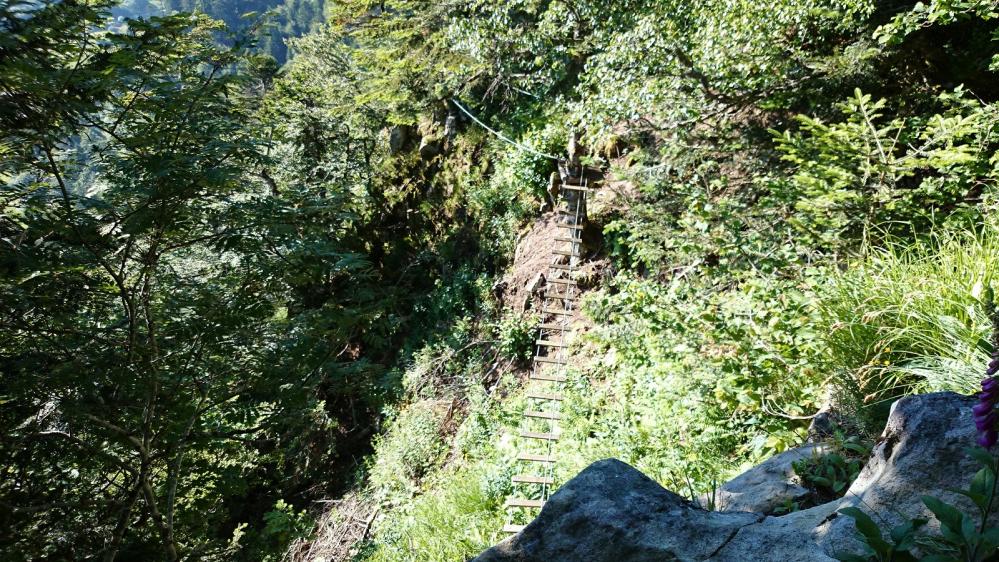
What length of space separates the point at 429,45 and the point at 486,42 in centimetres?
207

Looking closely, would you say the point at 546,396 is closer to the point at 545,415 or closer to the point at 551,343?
→ the point at 545,415

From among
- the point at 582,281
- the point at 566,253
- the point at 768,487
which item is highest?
the point at 768,487

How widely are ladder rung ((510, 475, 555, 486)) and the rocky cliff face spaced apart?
306cm

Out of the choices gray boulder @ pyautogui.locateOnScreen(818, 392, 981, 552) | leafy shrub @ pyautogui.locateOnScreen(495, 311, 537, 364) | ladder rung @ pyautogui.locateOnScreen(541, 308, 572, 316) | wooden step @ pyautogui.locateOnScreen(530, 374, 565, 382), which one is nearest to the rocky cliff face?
gray boulder @ pyautogui.locateOnScreen(818, 392, 981, 552)

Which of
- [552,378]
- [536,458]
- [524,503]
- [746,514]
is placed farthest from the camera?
[552,378]

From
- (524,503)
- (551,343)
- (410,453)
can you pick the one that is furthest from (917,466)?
(410,453)

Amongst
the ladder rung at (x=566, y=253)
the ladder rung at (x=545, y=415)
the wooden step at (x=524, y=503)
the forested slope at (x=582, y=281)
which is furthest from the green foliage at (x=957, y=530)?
the ladder rung at (x=566, y=253)

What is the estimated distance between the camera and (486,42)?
820 centimetres

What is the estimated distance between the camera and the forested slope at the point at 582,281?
293cm

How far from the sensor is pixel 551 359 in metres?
6.89

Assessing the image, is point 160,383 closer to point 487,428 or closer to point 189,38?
point 189,38

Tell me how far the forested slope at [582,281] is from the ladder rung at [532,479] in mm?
93

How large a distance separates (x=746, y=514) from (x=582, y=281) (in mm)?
5426

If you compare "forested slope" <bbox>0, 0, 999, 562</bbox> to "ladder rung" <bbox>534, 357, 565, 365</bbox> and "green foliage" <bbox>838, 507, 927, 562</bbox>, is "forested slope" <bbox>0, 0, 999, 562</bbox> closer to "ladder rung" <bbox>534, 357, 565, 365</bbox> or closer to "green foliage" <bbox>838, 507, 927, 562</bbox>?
"ladder rung" <bbox>534, 357, 565, 365</bbox>
